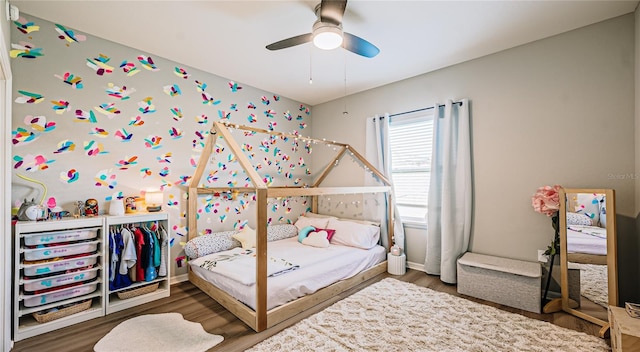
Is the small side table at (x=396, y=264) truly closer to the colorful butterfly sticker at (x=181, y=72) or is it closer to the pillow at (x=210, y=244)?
the pillow at (x=210, y=244)

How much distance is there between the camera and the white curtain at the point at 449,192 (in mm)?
3242

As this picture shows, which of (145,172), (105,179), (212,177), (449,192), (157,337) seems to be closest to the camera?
(157,337)

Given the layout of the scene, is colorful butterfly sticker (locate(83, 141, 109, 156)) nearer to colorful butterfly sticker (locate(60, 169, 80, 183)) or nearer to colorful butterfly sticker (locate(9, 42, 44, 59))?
colorful butterfly sticker (locate(60, 169, 80, 183))

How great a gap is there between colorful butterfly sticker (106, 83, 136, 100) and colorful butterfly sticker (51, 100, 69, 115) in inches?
14.7

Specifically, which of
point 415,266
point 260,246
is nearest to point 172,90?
point 260,246

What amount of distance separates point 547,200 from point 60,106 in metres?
4.65

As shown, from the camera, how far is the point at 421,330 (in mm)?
2240

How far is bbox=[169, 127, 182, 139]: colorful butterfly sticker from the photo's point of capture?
3.27 metres

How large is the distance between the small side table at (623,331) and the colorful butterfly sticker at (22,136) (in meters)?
4.65

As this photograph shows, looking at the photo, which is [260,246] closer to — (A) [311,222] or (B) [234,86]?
(A) [311,222]

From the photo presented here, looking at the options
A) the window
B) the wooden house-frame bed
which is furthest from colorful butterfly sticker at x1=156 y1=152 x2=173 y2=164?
the window

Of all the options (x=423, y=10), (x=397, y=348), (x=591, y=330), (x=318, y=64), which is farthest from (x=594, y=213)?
(x=318, y=64)

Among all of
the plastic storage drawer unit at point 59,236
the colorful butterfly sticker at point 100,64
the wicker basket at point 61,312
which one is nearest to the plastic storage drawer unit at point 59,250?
the plastic storage drawer unit at point 59,236

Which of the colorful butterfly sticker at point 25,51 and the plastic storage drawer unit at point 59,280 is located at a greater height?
the colorful butterfly sticker at point 25,51
